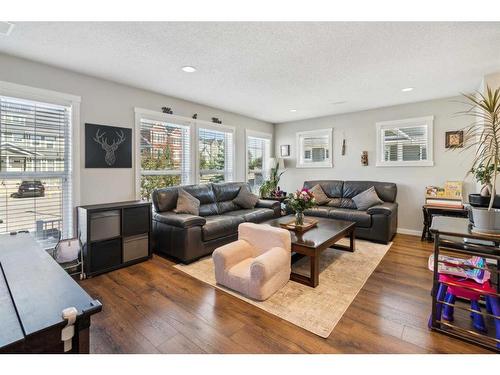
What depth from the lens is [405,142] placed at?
15.7ft

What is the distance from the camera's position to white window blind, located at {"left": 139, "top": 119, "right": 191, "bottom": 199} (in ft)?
13.2

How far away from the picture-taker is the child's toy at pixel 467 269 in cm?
184

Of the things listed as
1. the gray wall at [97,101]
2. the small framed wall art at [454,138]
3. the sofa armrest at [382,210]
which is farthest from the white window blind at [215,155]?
the small framed wall art at [454,138]

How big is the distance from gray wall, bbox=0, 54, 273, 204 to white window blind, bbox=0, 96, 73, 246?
→ 0.69 feet

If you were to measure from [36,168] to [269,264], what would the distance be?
9.75 feet

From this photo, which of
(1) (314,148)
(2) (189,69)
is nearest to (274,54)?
(2) (189,69)

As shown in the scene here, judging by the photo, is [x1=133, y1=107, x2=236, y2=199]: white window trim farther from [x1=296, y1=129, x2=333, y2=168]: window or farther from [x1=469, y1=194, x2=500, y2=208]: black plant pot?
[x1=469, y1=194, x2=500, y2=208]: black plant pot

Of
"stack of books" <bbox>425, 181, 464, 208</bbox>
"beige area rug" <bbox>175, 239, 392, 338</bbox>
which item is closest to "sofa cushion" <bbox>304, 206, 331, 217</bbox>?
"beige area rug" <bbox>175, 239, 392, 338</bbox>

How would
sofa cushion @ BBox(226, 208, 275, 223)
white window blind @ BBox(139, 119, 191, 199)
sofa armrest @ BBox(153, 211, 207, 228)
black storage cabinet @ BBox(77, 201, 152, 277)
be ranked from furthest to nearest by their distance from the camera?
sofa cushion @ BBox(226, 208, 275, 223) → white window blind @ BBox(139, 119, 191, 199) → sofa armrest @ BBox(153, 211, 207, 228) → black storage cabinet @ BBox(77, 201, 152, 277)

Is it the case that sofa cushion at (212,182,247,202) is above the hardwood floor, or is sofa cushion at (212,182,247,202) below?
above

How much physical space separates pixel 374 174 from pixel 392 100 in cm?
148

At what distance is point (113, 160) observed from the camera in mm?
3561

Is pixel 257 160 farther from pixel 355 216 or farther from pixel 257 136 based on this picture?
pixel 355 216

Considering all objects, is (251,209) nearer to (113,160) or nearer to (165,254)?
(165,254)
